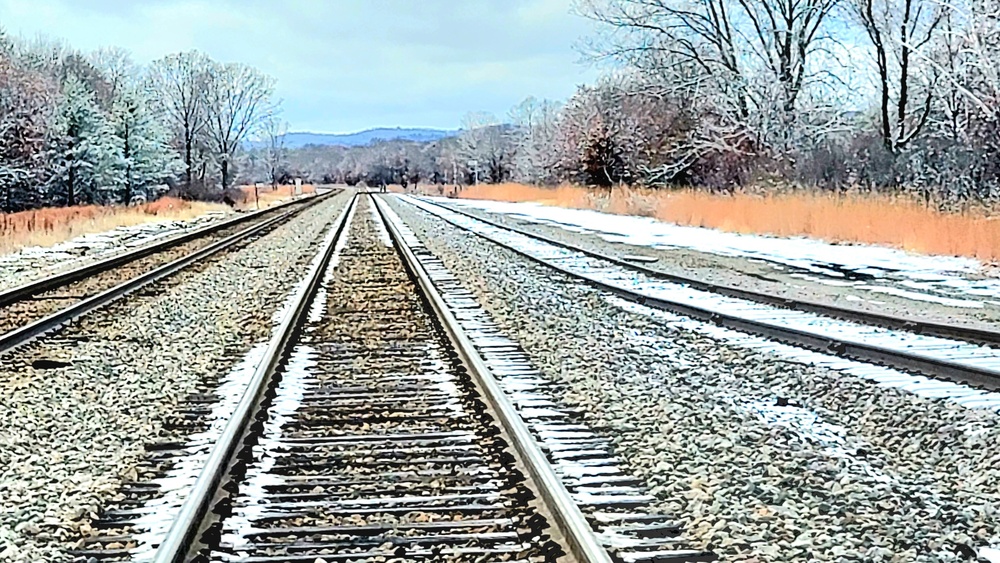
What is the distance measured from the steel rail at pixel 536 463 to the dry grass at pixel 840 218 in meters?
11.8

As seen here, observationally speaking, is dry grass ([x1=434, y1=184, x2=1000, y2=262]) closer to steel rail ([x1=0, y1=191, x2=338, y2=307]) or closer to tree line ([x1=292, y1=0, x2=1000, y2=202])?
tree line ([x1=292, y1=0, x2=1000, y2=202])

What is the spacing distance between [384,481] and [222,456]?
87cm

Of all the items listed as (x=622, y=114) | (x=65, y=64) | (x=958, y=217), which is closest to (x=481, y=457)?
(x=958, y=217)

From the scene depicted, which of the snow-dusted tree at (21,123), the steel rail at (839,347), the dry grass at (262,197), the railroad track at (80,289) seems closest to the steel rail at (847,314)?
the steel rail at (839,347)

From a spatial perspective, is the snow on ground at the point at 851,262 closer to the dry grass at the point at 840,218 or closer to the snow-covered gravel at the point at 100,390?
the dry grass at the point at 840,218

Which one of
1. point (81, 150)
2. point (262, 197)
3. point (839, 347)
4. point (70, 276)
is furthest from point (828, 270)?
point (262, 197)

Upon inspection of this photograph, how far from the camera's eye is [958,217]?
19.1 meters

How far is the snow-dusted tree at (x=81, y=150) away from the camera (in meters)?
52.8

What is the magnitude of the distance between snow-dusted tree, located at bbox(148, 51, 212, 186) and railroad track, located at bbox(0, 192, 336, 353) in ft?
213

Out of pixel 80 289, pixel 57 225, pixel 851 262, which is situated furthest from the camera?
pixel 57 225

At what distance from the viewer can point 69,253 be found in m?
22.8

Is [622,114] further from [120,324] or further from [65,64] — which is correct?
[65,64]

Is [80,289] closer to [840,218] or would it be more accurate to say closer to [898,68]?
[840,218]

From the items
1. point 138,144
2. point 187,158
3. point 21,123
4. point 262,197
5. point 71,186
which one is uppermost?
point 21,123
